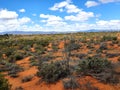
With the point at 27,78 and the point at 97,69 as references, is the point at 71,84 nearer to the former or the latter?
the point at 97,69

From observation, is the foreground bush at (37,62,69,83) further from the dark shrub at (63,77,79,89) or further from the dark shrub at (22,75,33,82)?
the dark shrub at (63,77,79,89)

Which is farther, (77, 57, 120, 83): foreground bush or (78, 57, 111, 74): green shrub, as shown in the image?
(78, 57, 111, 74): green shrub

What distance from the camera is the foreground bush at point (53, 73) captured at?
12656 millimetres

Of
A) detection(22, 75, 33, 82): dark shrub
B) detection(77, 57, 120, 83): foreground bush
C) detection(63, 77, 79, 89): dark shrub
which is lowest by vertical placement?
detection(22, 75, 33, 82): dark shrub

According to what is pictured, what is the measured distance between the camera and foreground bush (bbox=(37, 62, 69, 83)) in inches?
498

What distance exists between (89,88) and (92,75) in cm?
136

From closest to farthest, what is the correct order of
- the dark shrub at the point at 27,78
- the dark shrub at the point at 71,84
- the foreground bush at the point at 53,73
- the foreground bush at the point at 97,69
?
the dark shrub at the point at 71,84
the foreground bush at the point at 97,69
the foreground bush at the point at 53,73
the dark shrub at the point at 27,78

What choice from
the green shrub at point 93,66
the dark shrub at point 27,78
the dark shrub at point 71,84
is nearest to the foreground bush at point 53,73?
the dark shrub at point 27,78

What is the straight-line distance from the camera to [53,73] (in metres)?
12.8

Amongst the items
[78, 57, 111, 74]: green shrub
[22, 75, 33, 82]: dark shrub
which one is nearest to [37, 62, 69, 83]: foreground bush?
[22, 75, 33, 82]: dark shrub

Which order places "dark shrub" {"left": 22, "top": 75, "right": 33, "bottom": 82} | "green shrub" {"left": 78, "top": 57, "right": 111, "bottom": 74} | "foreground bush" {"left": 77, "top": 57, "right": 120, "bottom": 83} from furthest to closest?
"dark shrub" {"left": 22, "top": 75, "right": 33, "bottom": 82} < "green shrub" {"left": 78, "top": 57, "right": 111, "bottom": 74} < "foreground bush" {"left": 77, "top": 57, "right": 120, "bottom": 83}

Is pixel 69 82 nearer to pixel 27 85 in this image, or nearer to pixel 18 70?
pixel 27 85

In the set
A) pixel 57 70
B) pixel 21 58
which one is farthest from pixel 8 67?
pixel 57 70

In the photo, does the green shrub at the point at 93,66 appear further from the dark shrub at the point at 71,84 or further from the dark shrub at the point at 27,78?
the dark shrub at the point at 27,78
